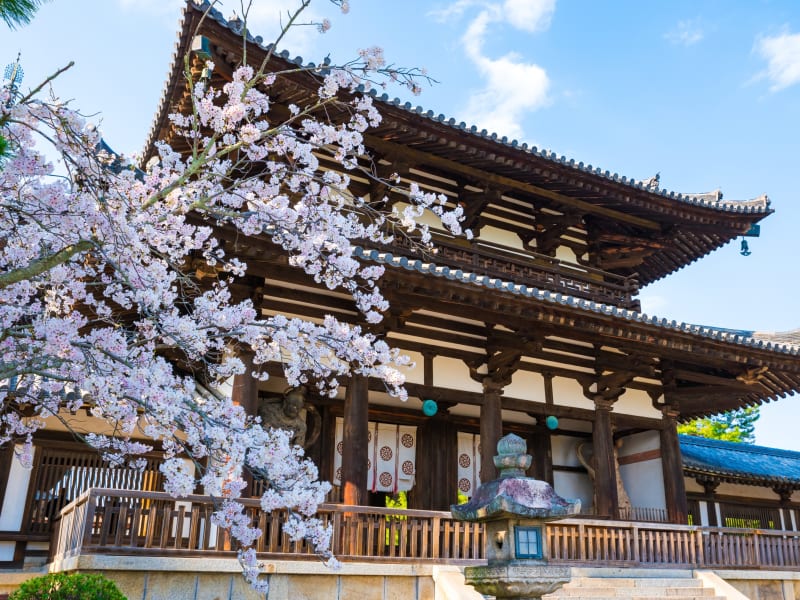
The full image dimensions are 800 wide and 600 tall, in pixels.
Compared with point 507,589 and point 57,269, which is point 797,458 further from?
point 57,269

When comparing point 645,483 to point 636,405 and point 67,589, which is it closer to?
point 636,405

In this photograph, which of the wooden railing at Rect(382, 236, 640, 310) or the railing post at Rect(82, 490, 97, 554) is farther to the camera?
the wooden railing at Rect(382, 236, 640, 310)

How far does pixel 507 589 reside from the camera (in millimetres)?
6711

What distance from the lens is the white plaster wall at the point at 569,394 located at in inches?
496

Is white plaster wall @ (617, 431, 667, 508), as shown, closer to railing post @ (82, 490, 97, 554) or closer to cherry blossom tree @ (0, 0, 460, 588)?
cherry blossom tree @ (0, 0, 460, 588)

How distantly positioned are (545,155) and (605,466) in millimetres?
5417

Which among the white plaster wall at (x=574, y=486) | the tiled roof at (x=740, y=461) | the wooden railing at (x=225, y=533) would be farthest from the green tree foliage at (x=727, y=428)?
the wooden railing at (x=225, y=533)

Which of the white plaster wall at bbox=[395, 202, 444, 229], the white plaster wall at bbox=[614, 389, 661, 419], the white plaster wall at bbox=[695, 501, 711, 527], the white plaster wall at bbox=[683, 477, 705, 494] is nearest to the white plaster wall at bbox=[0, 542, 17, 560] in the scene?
the white plaster wall at bbox=[395, 202, 444, 229]

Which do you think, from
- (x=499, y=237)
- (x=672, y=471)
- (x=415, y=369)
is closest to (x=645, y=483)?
(x=672, y=471)

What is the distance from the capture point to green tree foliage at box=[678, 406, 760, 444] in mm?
36062

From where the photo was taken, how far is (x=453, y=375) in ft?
38.1

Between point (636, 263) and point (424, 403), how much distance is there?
5.97 meters

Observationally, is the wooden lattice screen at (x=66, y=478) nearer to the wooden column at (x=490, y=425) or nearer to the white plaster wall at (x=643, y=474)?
the wooden column at (x=490, y=425)

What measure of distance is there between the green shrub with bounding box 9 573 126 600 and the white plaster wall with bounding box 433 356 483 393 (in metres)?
6.16
